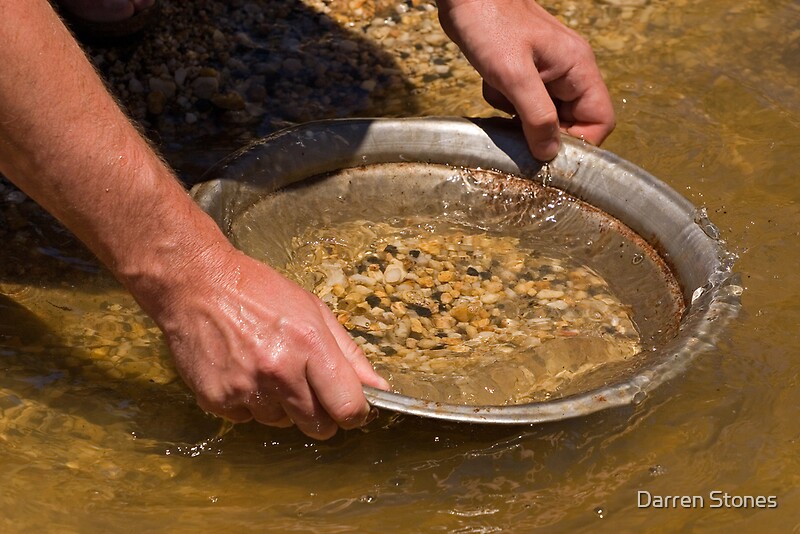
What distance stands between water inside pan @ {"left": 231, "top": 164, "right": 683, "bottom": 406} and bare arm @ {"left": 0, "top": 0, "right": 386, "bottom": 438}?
15.0 inches

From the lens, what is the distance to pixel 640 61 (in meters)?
3.32

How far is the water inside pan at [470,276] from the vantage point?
2.08 m

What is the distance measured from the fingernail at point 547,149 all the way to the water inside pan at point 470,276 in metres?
0.08

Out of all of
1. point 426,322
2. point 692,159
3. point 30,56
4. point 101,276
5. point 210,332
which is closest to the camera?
point 30,56

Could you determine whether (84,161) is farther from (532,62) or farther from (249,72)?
(249,72)

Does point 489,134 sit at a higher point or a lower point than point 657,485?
higher

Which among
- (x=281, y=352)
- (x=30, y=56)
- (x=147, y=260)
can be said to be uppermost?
(x=30, y=56)

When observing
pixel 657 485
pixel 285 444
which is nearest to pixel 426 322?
pixel 285 444

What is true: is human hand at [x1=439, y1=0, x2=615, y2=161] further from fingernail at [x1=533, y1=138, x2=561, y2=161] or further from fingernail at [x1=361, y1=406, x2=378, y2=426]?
fingernail at [x1=361, y1=406, x2=378, y2=426]

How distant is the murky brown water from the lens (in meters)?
1.76

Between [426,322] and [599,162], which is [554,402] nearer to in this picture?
[426,322]

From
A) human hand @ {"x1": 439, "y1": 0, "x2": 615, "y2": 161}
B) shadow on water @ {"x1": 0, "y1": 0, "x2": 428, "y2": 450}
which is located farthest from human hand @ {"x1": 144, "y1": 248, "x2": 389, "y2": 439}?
human hand @ {"x1": 439, "y1": 0, "x2": 615, "y2": 161}

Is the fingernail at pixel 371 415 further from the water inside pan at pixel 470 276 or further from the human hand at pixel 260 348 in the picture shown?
the water inside pan at pixel 470 276

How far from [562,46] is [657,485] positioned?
3.37 feet
